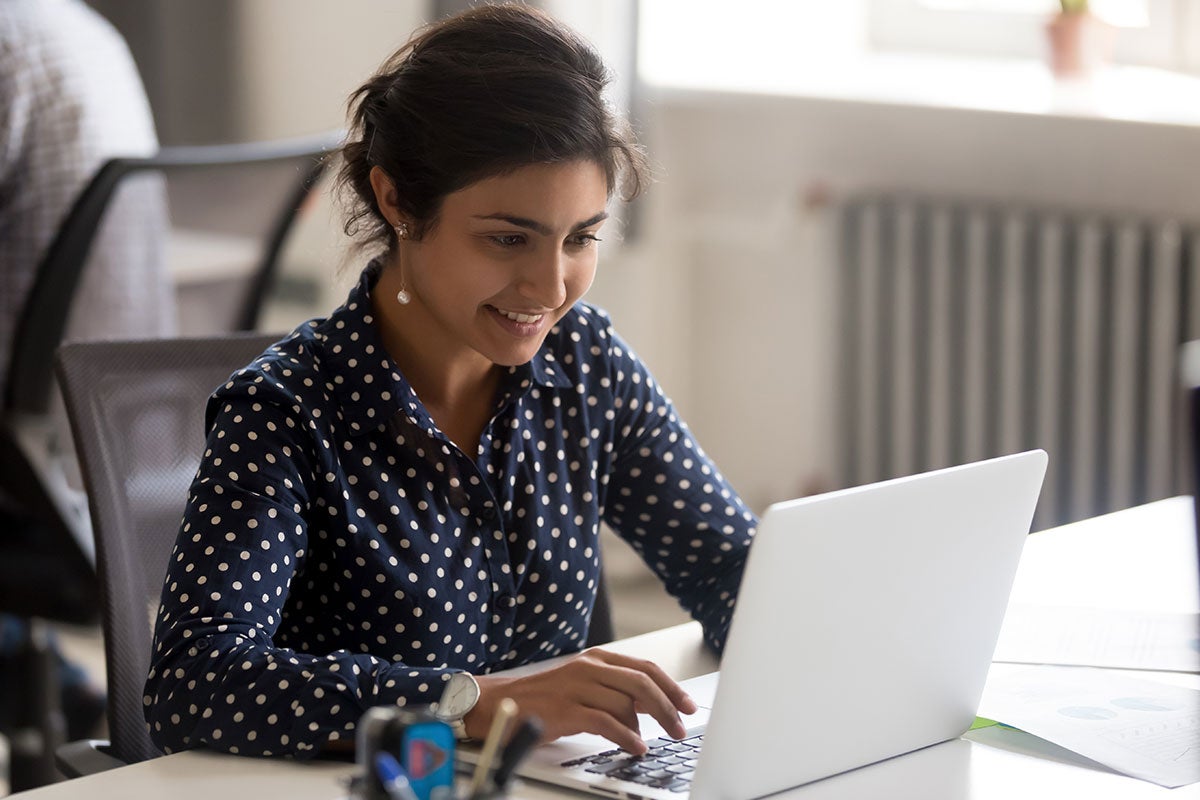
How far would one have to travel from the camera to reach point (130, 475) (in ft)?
4.68

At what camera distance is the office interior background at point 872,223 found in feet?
8.55

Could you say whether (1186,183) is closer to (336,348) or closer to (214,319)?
(214,319)

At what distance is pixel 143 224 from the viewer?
2217 millimetres

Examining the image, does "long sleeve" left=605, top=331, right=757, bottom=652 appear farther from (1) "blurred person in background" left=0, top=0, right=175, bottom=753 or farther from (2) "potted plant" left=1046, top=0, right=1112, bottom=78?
(2) "potted plant" left=1046, top=0, right=1112, bottom=78

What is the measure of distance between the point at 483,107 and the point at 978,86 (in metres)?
1.76

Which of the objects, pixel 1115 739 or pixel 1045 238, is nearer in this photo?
pixel 1115 739

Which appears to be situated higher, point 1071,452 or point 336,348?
point 336,348

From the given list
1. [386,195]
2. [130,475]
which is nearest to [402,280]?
[386,195]

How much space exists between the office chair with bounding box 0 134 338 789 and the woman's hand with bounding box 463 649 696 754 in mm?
1013

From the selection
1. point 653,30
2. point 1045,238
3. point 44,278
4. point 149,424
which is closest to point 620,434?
point 149,424

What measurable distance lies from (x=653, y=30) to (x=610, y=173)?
6.25 ft

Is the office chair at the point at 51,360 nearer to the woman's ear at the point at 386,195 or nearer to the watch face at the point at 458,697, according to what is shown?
the woman's ear at the point at 386,195

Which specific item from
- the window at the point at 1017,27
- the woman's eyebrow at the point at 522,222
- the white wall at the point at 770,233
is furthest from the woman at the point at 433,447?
the window at the point at 1017,27

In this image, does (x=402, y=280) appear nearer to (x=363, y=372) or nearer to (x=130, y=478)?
(x=363, y=372)
